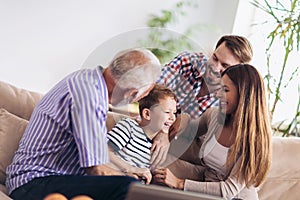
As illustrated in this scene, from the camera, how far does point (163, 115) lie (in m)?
1.92

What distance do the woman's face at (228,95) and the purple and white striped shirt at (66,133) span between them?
1.45 ft

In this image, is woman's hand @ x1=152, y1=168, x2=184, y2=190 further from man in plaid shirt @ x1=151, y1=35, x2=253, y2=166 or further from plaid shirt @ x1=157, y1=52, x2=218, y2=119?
plaid shirt @ x1=157, y1=52, x2=218, y2=119

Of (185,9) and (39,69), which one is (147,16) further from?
(39,69)

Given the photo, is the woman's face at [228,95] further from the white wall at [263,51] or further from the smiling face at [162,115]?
the white wall at [263,51]

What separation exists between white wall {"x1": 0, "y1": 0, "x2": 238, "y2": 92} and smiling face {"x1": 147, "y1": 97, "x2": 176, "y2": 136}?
1049mm

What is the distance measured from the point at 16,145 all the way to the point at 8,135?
0.05m

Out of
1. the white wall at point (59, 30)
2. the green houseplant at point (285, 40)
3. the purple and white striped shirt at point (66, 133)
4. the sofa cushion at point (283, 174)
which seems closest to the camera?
the purple and white striped shirt at point (66, 133)

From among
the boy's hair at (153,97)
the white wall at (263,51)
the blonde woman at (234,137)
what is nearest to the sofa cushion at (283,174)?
the blonde woman at (234,137)

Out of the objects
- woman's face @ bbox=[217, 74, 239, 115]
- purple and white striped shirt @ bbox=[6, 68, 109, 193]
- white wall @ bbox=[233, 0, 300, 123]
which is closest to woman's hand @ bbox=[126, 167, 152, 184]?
purple and white striped shirt @ bbox=[6, 68, 109, 193]

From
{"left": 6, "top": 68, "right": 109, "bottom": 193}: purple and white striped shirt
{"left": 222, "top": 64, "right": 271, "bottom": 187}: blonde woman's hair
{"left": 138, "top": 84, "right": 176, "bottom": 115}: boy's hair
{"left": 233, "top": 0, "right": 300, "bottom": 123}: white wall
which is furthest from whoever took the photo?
{"left": 233, "top": 0, "right": 300, "bottom": 123}: white wall

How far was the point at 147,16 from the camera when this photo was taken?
3295 mm

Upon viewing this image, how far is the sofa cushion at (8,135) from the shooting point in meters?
2.05

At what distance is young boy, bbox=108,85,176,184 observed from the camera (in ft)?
6.25

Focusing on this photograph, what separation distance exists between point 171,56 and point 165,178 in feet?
1.41
